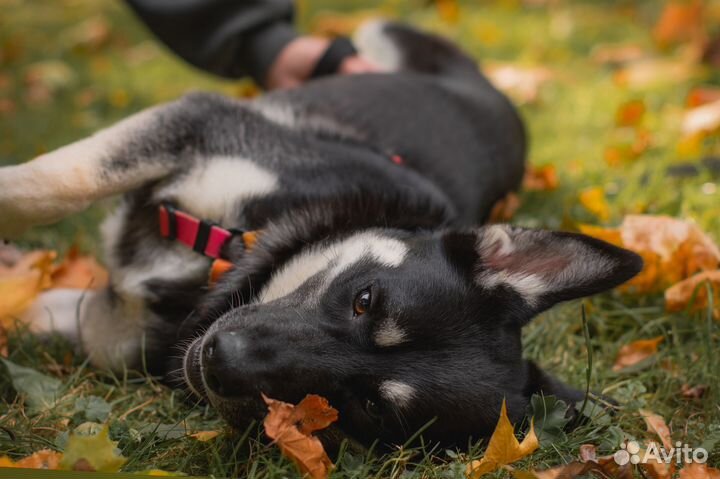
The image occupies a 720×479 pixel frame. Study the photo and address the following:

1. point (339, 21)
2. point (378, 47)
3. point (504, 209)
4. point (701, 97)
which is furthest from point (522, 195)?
point (339, 21)

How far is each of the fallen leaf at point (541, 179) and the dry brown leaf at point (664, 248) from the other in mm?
1089

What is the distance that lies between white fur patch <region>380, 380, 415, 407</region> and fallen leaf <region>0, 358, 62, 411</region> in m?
0.93

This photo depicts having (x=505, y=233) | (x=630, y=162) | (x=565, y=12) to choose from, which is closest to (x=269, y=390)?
(x=505, y=233)

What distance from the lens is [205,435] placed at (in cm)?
204

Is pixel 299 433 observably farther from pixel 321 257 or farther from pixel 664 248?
pixel 664 248

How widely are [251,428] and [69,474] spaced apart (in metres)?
0.48

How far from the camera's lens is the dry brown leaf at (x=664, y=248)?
2914 millimetres

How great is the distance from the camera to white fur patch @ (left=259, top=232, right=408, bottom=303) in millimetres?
2326

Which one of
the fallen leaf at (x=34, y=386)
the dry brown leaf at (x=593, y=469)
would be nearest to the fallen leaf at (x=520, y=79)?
the dry brown leaf at (x=593, y=469)

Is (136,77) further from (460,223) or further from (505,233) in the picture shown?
(505,233)

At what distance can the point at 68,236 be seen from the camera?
3.55 meters

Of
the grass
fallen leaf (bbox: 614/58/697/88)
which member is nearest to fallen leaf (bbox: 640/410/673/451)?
the grass

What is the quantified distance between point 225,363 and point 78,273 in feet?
5.15

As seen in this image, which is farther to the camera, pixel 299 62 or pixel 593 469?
pixel 299 62
